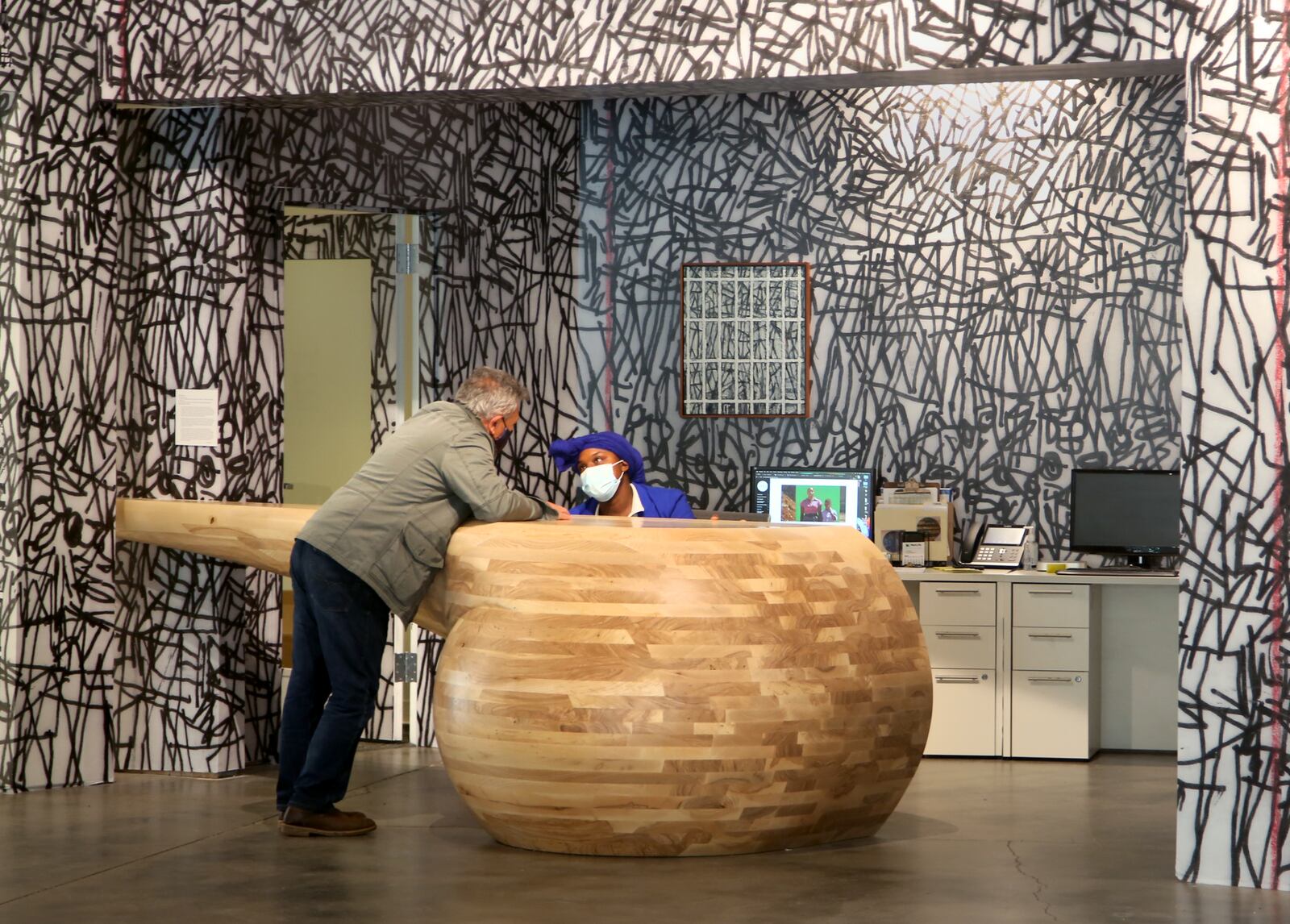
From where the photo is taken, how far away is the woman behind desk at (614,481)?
5766mm

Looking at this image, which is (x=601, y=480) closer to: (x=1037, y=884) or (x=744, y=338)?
(x=744, y=338)

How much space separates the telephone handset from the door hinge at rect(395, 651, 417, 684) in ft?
7.97

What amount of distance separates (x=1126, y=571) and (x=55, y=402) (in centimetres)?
432

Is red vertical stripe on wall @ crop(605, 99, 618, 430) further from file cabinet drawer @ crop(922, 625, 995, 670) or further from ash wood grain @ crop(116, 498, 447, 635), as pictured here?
ash wood grain @ crop(116, 498, 447, 635)

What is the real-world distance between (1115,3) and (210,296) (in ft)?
11.4

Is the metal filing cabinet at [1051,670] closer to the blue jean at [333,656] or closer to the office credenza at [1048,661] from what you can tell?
the office credenza at [1048,661]

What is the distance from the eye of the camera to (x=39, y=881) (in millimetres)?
4363

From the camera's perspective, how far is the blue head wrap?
5.82 meters

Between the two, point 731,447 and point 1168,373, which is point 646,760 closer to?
point 731,447

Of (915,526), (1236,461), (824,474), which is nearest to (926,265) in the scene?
(824,474)

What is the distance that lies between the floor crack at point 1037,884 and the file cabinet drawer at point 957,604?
1933 millimetres

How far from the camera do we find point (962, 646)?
678 cm

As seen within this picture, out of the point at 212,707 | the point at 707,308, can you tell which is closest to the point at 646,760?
the point at 212,707

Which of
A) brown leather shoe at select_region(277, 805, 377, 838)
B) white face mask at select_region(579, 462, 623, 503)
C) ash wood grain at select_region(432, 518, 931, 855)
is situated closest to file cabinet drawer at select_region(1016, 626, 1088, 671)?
white face mask at select_region(579, 462, 623, 503)
